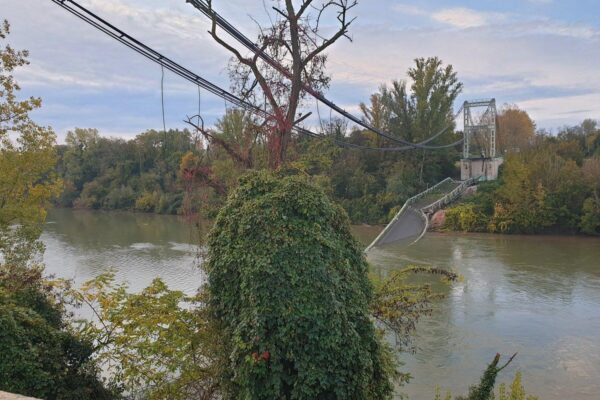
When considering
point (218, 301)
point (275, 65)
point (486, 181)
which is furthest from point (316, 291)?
point (486, 181)

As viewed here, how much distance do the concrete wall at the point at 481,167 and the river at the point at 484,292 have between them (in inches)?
256

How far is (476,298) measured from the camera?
1287 cm

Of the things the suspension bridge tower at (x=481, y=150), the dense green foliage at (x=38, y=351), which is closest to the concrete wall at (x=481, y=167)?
the suspension bridge tower at (x=481, y=150)

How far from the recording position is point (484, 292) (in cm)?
1343

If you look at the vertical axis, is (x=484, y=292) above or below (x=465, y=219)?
below

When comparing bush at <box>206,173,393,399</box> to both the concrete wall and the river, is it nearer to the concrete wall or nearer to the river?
the river

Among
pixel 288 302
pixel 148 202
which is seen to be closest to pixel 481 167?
pixel 148 202

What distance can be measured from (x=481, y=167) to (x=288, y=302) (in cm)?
2907

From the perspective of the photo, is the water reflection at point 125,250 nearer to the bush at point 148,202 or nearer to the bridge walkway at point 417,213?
the bush at point 148,202

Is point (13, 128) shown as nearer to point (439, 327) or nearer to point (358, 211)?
point (439, 327)

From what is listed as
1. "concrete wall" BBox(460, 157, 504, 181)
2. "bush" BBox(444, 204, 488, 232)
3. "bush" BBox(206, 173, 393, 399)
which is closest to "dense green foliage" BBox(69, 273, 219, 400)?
"bush" BBox(206, 173, 393, 399)

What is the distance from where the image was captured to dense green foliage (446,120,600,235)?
2388cm

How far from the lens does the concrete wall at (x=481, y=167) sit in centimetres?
2956

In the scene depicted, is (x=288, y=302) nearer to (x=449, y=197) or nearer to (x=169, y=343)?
(x=169, y=343)
